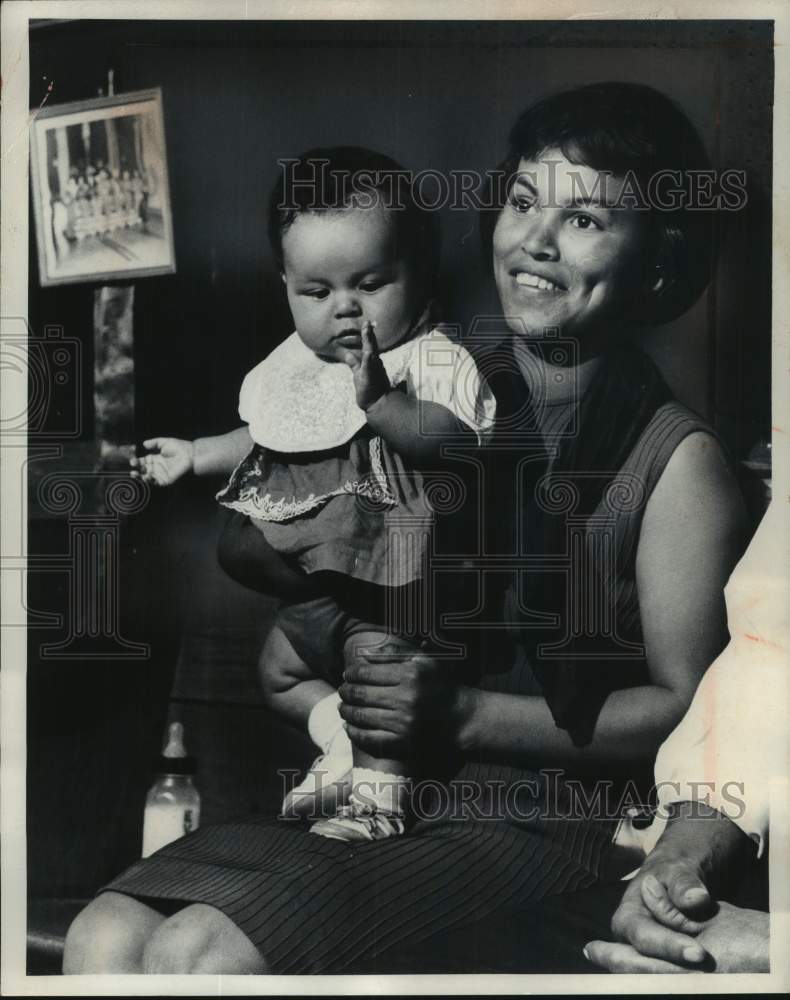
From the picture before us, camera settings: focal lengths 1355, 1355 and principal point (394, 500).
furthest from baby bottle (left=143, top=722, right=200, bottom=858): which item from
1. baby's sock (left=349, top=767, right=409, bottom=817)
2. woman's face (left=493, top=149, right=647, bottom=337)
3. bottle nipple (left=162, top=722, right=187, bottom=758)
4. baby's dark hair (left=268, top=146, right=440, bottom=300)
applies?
woman's face (left=493, top=149, right=647, bottom=337)

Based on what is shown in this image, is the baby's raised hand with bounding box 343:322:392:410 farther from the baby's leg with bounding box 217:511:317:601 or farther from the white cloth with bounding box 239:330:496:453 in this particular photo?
the baby's leg with bounding box 217:511:317:601

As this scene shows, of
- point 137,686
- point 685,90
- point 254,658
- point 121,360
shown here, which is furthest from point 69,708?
point 685,90

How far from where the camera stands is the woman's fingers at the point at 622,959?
466cm

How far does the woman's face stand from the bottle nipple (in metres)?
1.85

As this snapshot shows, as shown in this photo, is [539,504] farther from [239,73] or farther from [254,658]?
[239,73]

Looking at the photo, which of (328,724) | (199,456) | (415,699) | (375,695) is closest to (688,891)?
(415,699)

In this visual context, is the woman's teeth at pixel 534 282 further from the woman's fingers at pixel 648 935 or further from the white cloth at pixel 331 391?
the woman's fingers at pixel 648 935

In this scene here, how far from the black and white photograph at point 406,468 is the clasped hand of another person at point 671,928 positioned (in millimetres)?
15

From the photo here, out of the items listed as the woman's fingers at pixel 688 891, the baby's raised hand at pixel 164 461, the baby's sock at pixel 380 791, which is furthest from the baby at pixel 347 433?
the woman's fingers at pixel 688 891

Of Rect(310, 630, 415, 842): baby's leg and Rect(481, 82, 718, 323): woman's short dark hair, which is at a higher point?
Rect(481, 82, 718, 323): woman's short dark hair

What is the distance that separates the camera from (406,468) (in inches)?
187

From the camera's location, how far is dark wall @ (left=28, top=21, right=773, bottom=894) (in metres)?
4.77

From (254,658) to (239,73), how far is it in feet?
6.79

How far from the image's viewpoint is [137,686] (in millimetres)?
4789
